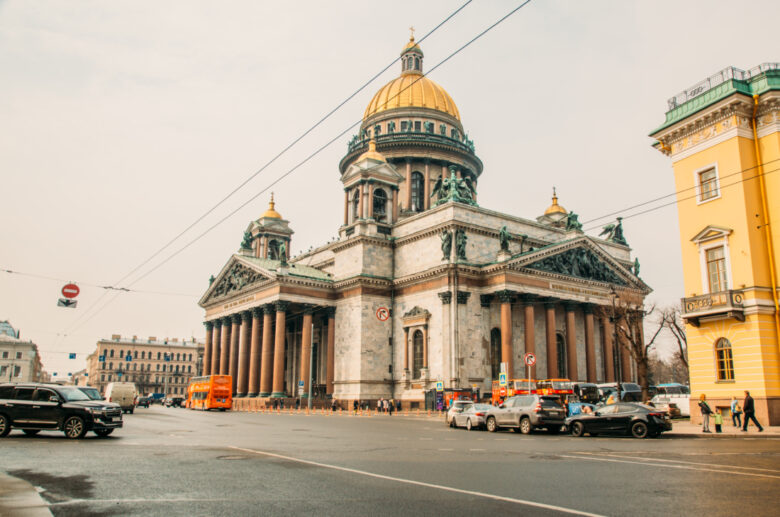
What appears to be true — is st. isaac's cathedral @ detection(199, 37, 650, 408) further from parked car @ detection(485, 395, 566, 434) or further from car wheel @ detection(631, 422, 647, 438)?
car wheel @ detection(631, 422, 647, 438)

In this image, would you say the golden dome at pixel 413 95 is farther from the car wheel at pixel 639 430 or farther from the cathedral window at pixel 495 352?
the car wheel at pixel 639 430

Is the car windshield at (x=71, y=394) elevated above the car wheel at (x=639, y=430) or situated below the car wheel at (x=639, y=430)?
above

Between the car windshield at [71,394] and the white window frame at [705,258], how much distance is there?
87.7 feet

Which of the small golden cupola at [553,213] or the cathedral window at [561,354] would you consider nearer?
the cathedral window at [561,354]

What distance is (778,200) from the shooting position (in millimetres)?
28016

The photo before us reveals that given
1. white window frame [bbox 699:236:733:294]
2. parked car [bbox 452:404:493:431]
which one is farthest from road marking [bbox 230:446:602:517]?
white window frame [bbox 699:236:733:294]

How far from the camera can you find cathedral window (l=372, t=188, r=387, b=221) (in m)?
62.0

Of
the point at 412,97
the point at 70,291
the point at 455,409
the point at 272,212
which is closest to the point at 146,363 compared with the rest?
the point at 272,212

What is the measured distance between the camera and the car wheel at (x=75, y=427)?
1977 centimetres

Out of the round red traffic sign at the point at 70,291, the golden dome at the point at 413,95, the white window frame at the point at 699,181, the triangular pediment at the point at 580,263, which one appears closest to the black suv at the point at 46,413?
the round red traffic sign at the point at 70,291

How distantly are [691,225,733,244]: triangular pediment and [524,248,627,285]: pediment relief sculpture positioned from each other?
22.6 meters

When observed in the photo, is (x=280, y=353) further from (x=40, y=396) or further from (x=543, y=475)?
(x=543, y=475)

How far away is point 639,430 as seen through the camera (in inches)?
920

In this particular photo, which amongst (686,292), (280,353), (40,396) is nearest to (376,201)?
(280,353)
